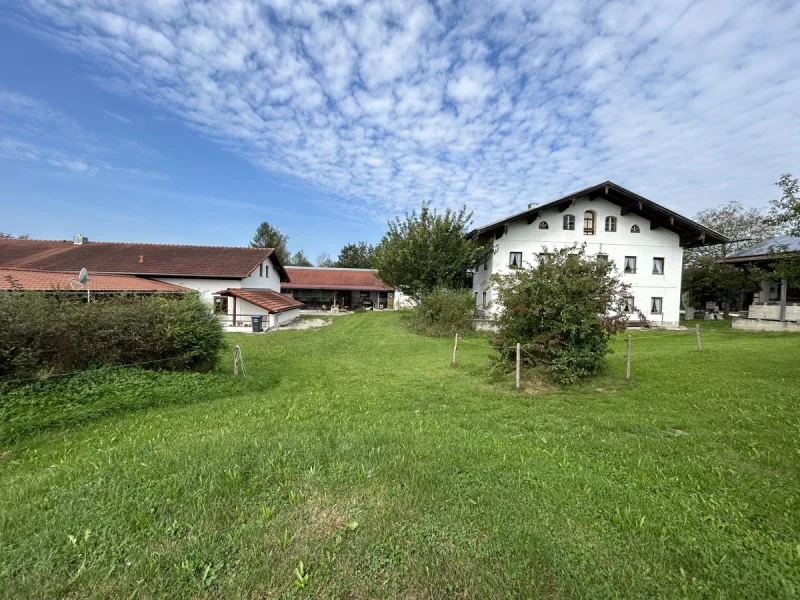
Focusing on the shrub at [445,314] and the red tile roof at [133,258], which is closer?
the shrub at [445,314]

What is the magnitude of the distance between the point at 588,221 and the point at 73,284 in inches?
1102

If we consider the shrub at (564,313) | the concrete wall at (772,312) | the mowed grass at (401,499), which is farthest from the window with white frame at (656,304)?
the mowed grass at (401,499)

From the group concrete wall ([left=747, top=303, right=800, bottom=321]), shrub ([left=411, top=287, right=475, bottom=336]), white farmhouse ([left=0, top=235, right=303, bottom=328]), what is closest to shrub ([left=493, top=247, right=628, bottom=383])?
shrub ([left=411, top=287, right=475, bottom=336])

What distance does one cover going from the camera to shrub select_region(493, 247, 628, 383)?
773 centimetres

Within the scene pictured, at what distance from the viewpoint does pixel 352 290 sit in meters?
38.1

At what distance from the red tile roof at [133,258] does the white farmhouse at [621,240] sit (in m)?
17.2

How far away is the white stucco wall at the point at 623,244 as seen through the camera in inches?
878

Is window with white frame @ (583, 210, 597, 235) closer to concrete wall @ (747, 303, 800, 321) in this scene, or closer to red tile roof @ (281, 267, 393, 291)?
concrete wall @ (747, 303, 800, 321)

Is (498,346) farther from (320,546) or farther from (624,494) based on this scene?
(320,546)

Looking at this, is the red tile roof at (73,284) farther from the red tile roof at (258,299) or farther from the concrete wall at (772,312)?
the concrete wall at (772,312)

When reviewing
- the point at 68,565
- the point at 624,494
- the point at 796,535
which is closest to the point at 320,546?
the point at 68,565

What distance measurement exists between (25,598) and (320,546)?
161 centimetres

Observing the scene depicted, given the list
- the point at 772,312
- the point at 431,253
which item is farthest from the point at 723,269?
the point at 431,253

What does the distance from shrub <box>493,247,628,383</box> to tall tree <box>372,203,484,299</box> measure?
13.5 m
